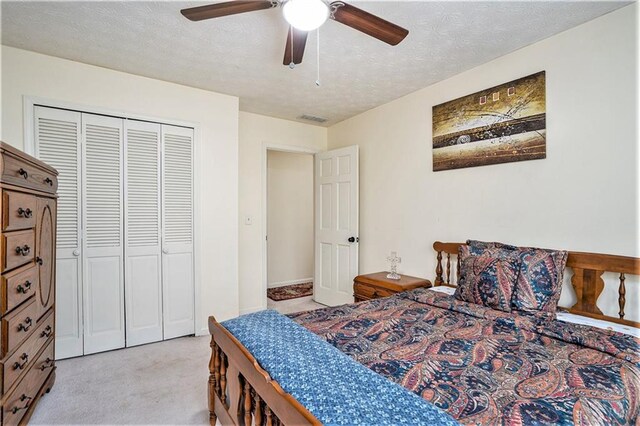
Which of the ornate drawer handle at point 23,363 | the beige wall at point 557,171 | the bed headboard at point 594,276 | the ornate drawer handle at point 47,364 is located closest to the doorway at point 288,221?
the beige wall at point 557,171

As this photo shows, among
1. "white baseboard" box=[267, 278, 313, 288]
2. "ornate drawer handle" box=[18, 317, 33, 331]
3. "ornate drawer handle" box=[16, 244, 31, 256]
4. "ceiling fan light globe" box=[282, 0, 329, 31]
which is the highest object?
"ceiling fan light globe" box=[282, 0, 329, 31]

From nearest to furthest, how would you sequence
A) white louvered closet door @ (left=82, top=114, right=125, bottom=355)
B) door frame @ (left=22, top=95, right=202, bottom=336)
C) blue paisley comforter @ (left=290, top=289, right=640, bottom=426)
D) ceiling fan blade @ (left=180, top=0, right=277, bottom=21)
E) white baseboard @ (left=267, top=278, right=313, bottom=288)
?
blue paisley comforter @ (left=290, top=289, right=640, bottom=426)
ceiling fan blade @ (left=180, top=0, right=277, bottom=21)
door frame @ (left=22, top=95, right=202, bottom=336)
white louvered closet door @ (left=82, top=114, right=125, bottom=355)
white baseboard @ (left=267, top=278, right=313, bottom=288)

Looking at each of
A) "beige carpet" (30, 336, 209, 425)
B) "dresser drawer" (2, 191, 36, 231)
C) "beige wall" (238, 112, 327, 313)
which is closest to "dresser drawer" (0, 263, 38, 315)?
"dresser drawer" (2, 191, 36, 231)

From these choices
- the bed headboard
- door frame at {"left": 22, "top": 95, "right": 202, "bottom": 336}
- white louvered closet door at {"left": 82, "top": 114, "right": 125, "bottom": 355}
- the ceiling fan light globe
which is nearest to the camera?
the ceiling fan light globe

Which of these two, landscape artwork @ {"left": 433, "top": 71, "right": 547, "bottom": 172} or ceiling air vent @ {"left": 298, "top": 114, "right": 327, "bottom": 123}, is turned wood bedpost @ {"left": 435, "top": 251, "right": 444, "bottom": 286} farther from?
ceiling air vent @ {"left": 298, "top": 114, "right": 327, "bottom": 123}

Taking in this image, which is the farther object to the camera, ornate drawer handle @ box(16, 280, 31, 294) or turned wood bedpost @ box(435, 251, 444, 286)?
turned wood bedpost @ box(435, 251, 444, 286)

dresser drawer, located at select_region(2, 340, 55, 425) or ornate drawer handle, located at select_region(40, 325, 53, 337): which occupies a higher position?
ornate drawer handle, located at select_region(40, 325, 53, 337)

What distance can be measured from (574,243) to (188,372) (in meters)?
3.04

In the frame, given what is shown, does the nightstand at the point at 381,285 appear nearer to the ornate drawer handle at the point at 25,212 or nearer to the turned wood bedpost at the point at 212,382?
the turned wood bedpost at the point at 212,382

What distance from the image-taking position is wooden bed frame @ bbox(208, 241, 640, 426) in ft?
3.40

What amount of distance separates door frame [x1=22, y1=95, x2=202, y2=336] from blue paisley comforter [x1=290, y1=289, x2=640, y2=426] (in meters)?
1.75

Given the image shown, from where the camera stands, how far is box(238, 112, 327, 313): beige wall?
3.96 meters

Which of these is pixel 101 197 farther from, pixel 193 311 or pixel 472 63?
pixel 472 63

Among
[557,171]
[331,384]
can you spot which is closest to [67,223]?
[331,384]
